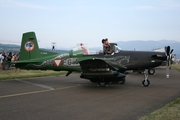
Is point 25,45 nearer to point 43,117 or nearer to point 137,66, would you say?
point 137,66

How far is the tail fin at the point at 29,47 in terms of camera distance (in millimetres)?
11586

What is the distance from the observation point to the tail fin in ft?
38.0

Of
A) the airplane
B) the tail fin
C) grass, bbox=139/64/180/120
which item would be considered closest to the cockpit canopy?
the airplane

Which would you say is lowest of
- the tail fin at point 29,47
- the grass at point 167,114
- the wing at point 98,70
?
the grass at point 167,114

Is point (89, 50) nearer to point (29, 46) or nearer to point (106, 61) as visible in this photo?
point (106, 61)

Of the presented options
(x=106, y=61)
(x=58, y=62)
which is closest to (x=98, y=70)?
(x=106, y=61)

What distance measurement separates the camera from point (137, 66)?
10.4 m

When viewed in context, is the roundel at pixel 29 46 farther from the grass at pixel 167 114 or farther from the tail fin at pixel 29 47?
the grass at pixel 167 114

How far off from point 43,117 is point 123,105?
2.52 m

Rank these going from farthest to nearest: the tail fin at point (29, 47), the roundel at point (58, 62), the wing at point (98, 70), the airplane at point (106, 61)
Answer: the tail fin at point (29, 47)
the roundel at point (58, 62)
the airplane at point (106, 61)
the wing at point (98, 70)

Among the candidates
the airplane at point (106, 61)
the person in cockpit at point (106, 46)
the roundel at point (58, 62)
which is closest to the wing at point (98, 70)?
the airplane at point (106, 61)

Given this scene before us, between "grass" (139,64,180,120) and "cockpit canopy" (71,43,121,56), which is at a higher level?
"cockpit canopy" (71,43,121,56)

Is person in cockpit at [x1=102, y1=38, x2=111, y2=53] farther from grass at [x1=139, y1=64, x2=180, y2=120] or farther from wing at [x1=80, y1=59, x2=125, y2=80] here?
grass at [x1=139, y1=64, x2=180, y2=120]

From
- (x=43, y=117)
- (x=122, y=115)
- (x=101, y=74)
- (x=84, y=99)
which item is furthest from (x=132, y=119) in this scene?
(x=101, y=74)
